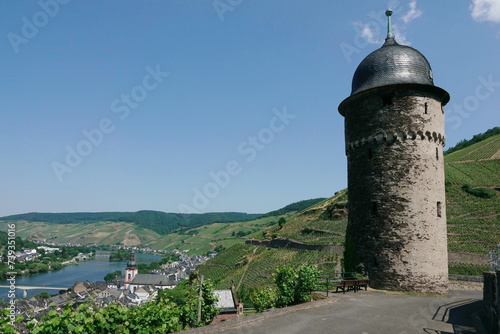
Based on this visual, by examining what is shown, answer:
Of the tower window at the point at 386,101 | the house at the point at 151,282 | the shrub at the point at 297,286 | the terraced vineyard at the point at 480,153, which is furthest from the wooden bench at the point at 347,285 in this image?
the house at the point at 151,282

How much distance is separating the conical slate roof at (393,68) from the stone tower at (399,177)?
40mm

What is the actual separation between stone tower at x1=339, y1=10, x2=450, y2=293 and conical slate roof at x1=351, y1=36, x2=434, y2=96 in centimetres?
4

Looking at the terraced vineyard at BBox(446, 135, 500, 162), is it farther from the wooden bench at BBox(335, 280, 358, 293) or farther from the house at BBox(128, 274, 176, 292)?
the house at BBox(128, 274, 176, 292)

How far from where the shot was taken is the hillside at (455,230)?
34312mm

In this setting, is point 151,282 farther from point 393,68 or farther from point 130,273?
point 393,68

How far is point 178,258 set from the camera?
190 meters

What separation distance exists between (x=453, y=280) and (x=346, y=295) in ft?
33.8

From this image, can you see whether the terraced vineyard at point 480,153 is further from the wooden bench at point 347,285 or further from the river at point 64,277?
the river at point 64,277

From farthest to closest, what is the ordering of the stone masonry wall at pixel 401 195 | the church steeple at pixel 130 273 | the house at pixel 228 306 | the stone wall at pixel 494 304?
the church steeple at pixel 130 273 → the house at pixel 228 306 → the stone masonry wall at pixel 401 195 → the stone wall at pixel 494 304

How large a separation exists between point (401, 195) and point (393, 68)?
5.51 m

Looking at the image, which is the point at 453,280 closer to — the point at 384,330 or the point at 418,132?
the point at 418,132

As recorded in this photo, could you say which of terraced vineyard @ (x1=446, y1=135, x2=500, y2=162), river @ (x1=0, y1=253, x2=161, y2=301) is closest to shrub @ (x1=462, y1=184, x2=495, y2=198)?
terraced vineyard @ (x1=446, y1=135, x2=500, y2=162)

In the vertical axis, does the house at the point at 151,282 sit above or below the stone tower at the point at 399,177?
below

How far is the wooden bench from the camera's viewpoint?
1313cm
